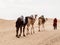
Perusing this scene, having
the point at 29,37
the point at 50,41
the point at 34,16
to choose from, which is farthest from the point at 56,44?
the point at 34,16

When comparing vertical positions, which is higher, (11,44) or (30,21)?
(30,21)

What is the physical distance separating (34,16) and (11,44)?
458 centimetres

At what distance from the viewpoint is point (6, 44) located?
72.3 ft

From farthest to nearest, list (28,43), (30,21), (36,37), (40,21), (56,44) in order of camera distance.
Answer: (40,21) → (30,21) → (36,37) → (28,43) → (56,44)

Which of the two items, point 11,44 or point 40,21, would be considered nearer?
point 11,44

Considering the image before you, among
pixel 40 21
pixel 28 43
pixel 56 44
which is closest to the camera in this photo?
pixel 56 44

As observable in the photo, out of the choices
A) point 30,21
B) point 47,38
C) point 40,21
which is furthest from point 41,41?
point 40,21

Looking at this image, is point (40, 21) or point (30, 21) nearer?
point (30, 21)

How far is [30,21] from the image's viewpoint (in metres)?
24.9

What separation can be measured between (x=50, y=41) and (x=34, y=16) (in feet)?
17.0

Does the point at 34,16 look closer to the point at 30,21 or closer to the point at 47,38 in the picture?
the point at 30,21

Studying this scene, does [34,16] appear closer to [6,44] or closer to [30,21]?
[30,21]

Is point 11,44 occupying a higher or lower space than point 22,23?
lower

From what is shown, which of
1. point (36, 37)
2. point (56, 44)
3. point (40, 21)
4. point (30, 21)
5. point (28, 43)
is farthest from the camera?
point (40, 21)
